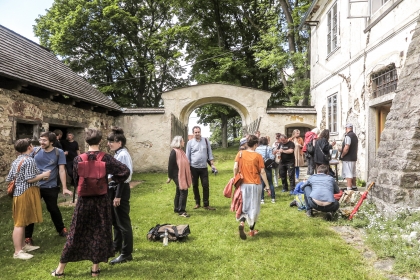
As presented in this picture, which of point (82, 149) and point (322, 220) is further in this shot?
point (82, 149)

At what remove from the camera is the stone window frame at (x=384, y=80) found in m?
7.44

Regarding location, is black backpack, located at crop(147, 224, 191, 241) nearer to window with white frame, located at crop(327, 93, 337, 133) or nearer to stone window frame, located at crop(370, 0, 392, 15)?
stone window frame, located at crop(370, 0, 392, 15)

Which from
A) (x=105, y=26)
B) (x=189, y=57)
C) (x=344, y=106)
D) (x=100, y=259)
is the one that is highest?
(x=105, y=26)

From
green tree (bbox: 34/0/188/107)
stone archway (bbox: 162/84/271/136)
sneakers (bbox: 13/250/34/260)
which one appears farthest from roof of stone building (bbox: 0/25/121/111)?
green tree (bbox: 34/0/188/107)

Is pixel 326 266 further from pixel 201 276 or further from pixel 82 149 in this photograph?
pixel 82 149

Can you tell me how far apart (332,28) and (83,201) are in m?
10.8

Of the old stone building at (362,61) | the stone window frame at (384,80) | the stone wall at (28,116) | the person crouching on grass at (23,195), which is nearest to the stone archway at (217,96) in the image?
the old stone building at (362,61)

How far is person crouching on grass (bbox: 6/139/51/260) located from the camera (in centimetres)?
423

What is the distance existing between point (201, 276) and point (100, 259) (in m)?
1.21

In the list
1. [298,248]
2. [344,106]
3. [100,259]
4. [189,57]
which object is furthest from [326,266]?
[189,57]

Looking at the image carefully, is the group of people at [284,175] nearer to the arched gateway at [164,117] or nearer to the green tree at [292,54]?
the arched gateway at [164,117]

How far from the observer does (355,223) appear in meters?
5.36

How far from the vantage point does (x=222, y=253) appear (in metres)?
4.32

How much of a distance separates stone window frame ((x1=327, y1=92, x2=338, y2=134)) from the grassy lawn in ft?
19.5
